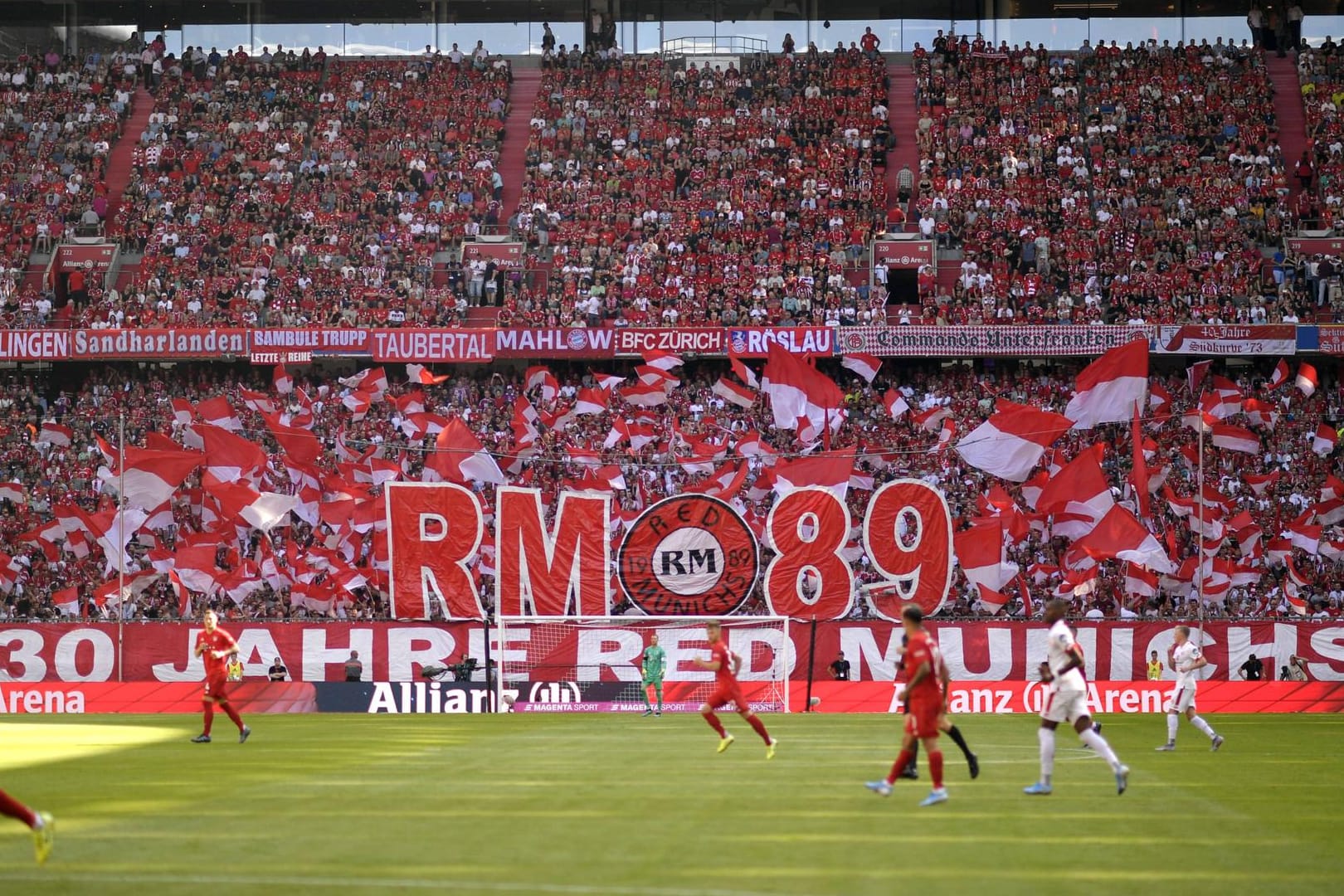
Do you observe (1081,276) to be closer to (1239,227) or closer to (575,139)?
(1239,227)

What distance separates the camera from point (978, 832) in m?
16.2

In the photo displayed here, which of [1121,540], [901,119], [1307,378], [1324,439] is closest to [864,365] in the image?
[1121,540]

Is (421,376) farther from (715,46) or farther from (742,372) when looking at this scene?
(715,46)

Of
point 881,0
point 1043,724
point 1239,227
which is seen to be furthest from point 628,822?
point 881,0

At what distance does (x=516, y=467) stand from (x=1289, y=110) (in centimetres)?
3527

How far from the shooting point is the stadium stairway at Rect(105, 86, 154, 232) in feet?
206

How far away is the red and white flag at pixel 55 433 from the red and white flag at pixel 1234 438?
35179mm

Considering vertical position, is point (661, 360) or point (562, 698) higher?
point (661, 360)

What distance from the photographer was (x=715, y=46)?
224ft

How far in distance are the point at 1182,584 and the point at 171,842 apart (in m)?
34.6

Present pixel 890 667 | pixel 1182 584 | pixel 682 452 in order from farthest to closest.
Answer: pixel 682 452 < pixel 1182 584 < pixel 890 667

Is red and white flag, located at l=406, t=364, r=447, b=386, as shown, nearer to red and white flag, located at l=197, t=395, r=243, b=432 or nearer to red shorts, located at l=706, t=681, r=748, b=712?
red and white flag, located at l=197, t=395, r=243, b=432

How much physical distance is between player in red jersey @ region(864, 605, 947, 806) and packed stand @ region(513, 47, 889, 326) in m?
36.5

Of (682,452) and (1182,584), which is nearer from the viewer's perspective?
(1182,584)
